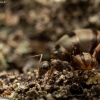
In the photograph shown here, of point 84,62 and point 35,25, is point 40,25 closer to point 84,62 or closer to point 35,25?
point 35,25

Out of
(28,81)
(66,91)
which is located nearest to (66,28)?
(28,81)

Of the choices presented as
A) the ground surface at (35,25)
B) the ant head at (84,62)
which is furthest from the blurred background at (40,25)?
the ant head at (84,62)

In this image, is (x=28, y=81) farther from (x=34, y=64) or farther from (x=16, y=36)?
(x=16, y=36)

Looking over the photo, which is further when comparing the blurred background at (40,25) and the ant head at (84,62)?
the blurred background at (40,25)

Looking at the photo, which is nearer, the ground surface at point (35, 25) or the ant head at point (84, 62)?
the ant head at point (84, 62)

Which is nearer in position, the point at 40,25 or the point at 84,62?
the point at 84,62

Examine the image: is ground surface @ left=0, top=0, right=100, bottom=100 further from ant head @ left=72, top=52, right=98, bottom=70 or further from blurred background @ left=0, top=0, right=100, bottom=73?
ant head @ left=72, top=52, right=98, bottom=70

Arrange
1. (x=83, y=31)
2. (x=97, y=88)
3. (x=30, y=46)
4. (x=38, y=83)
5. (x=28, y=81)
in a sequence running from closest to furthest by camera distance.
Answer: (x=97, y=88) → (x=38, y=83) → (x=28, y=81) → (x=83, y=31) → (x=30, y=46)

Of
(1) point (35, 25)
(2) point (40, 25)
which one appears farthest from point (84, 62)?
(1) point (35, 25)

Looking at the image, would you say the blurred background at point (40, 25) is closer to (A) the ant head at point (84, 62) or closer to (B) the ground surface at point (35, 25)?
(B) the ground surface at point (35, 25)
